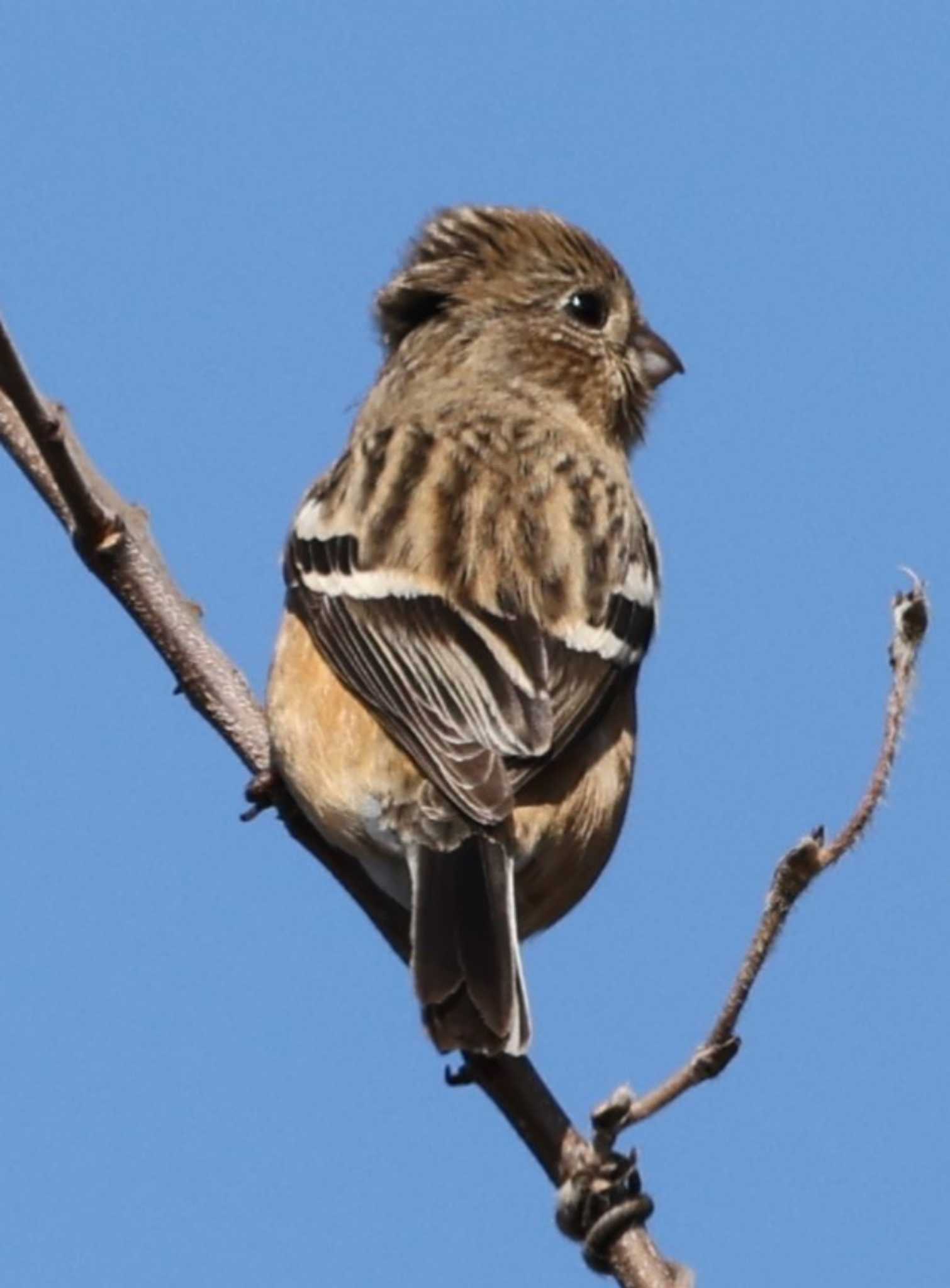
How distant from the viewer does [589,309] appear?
866 cm

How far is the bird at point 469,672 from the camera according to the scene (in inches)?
233

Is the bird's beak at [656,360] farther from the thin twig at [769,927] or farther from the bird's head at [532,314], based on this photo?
the thin twig at [769,927]

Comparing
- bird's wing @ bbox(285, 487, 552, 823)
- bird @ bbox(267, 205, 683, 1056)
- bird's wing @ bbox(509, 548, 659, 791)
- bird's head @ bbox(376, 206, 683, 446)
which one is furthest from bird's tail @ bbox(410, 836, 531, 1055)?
bird's head @ bbox(376, 206, 683, 446)

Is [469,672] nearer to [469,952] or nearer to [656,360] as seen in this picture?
[469,952]

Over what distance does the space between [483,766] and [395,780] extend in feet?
0.82

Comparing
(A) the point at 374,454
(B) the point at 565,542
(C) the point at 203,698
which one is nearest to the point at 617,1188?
(C) the point at 203,698

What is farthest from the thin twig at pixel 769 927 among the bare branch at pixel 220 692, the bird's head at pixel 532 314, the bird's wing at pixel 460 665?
the bird's head at pixel 532 314

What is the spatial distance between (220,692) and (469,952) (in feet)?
3.55

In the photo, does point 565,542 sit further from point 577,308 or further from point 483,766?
point 577,308

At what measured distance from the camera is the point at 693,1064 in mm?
4438

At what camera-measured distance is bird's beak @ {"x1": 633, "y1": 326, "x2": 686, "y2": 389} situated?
8.64 metres

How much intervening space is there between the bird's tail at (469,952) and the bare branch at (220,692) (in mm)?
80

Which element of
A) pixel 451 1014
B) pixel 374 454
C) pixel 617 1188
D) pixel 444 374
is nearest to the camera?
pixel 617 1188

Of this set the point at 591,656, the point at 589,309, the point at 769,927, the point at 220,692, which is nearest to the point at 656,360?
the point at 589,309
